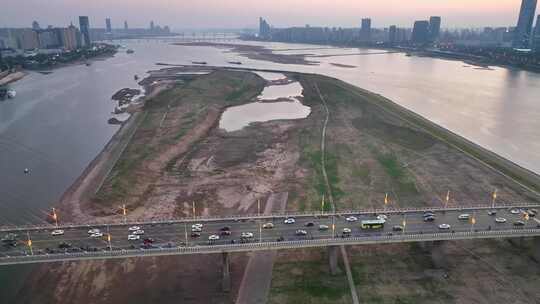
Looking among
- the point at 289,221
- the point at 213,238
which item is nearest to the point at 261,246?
the point at 213,238

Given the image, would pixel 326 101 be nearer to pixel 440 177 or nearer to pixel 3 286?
pixel 440 177

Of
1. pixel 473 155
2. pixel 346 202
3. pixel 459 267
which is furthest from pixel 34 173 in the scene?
pixel 473 155

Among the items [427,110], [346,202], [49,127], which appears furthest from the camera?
[427,110]

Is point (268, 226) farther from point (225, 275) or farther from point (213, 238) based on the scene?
point (225, 275)

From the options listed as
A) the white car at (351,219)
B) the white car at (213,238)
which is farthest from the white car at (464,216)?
the white car at (213,238)

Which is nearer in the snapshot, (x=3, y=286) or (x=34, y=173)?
(x=3, y=286)

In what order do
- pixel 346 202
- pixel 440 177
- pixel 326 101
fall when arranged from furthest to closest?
pixel 326 101
pixel 440 177
pixel 346 202
